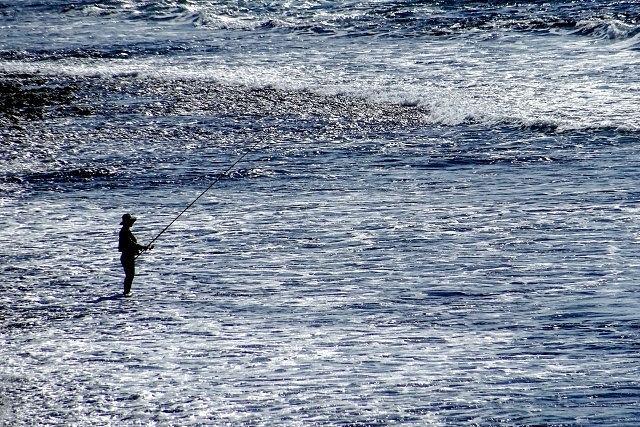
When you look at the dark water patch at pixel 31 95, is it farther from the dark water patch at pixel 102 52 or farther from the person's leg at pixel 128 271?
the person's leg at pixel 128 271

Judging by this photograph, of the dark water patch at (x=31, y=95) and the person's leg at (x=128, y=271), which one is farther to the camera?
the dark water patch at (x=31, y=95)

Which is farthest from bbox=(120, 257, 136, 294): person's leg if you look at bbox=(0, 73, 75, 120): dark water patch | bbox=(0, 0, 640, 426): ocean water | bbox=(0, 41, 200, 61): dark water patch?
bbox=(0, 41, 200, 61): dark water patch

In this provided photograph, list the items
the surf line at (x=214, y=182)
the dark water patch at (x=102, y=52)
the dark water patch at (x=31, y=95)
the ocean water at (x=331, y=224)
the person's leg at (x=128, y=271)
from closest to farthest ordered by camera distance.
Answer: the ocean water at (x=331, y=224) < the person's leg at (x=128, y=271) < the surf line at (x=214, y=182) < the dark water patch at (x=31, y=95) < the dark water patch at (x=102, y=52)

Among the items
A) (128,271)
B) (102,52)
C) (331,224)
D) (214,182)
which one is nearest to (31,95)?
(102,52)

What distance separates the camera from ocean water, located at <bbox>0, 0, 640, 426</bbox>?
13.6 metres

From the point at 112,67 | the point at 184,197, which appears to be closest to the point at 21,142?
the point at 184,197

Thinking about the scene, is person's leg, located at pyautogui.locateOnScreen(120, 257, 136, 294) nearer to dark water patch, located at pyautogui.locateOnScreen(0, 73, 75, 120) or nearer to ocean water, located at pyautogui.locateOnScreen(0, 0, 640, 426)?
ocean water, located at pyautogui.locateOnScreen(0, 0, 640, 426)

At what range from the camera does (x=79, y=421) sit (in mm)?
12891

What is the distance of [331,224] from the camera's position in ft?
65.8

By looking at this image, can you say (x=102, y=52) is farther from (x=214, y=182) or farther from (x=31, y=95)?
(x=214, y=182)

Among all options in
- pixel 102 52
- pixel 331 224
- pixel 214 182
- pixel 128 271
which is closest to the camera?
pixel 128 271

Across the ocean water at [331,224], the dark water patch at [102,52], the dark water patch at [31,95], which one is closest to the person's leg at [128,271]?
the ocean water at [331,224]

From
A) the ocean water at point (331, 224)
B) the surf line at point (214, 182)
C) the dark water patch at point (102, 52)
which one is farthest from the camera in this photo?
the dark water patch at point (102, 52)

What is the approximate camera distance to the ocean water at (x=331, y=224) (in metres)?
13.6
